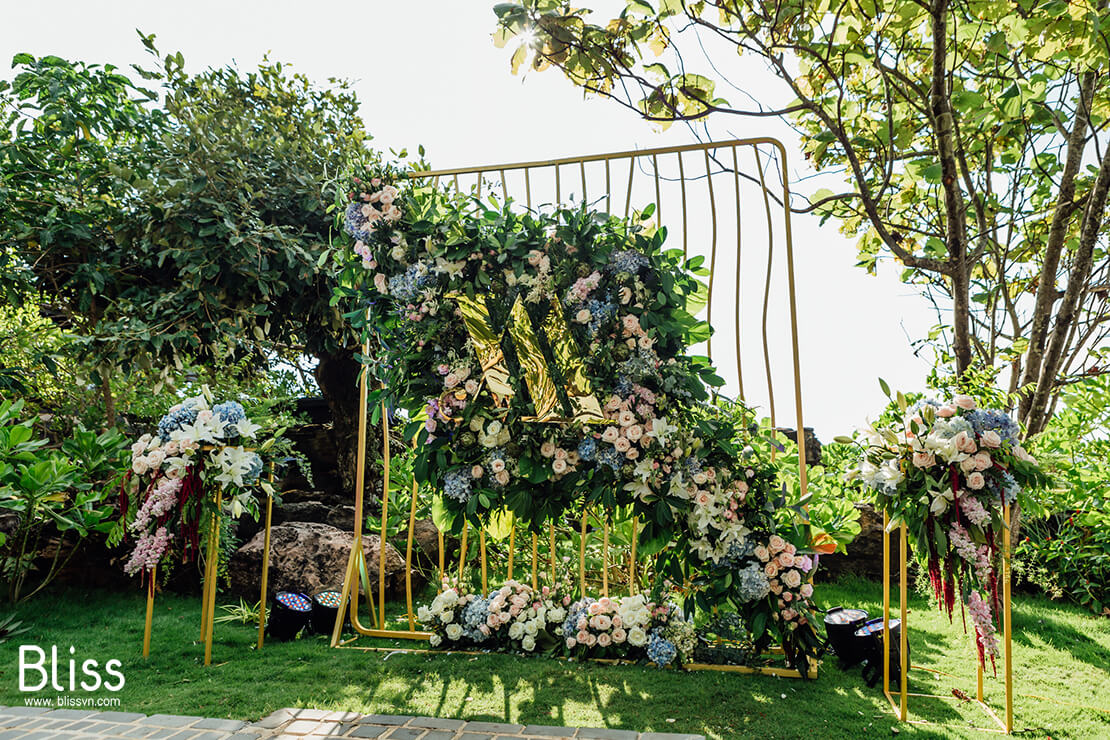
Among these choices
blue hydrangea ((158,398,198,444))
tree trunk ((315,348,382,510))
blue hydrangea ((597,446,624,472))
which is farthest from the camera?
tree trunk ((315,348,382,510))

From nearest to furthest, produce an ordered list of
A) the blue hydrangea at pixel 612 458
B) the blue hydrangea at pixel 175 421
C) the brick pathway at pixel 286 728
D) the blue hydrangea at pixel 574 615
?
1. the brick pathway at pixel 286 728
2. the blue hydrangea at pixel 612 458
3. the blue hydrangea at pixel 175 421
4. the blue hydrangea at pixel 574 615

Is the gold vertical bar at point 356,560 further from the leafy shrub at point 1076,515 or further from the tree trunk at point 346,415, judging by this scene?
the leafy shrub at point 1076,515

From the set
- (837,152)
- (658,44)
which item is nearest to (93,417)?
(658,44)

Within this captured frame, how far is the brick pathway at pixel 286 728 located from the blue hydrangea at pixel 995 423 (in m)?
1.52

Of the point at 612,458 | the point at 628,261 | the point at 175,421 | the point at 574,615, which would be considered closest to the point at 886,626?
the point at 612,458

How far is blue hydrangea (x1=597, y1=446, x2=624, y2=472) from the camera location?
3.16 m

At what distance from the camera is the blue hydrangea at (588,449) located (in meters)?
3.19

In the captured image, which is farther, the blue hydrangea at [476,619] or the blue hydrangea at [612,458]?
the blue hydrangea at [476,619]

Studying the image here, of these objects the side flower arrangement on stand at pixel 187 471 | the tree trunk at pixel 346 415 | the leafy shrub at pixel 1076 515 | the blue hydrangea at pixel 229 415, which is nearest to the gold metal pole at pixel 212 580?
the side flower arrangement on stand at pixel 187 471

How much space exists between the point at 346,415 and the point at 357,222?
3.24 metres

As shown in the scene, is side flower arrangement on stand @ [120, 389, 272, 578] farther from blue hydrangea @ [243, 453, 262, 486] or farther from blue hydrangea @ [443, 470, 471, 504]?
blue hydrangea @ [443, 470, 471, 504]

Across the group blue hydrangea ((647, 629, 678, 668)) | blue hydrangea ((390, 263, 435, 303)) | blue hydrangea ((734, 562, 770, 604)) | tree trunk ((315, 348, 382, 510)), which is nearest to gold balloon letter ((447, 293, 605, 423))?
blue hydrangea ((390, 263, 435, 303))

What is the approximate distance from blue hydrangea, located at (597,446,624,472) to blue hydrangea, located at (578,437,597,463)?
46 millimetres

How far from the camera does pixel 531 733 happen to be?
2549mm
